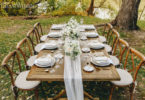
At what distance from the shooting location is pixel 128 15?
7176mm

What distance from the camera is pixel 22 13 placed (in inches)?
523

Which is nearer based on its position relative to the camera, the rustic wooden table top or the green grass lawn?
the rustic wooden table top

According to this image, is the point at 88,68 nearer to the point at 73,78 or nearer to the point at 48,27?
the point at 73,78

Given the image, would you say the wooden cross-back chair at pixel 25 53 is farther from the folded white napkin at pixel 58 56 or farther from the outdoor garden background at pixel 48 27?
the folded white napkin at pixel 58 56

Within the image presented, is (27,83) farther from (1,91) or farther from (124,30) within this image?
(124,30)

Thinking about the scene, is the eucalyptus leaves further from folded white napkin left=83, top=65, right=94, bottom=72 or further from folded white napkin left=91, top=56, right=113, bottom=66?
folded white napkin left=91, top=56, right=113, bottom=66

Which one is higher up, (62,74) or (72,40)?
(72,40)

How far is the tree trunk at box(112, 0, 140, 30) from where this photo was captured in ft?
23.1

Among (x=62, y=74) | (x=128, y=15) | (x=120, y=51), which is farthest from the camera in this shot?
(x=128, y=15)

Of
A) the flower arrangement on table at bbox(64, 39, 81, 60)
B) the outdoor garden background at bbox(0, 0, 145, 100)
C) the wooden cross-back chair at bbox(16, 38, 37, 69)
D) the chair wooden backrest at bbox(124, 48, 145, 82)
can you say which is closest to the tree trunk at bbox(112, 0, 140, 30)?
the outdoor garden background at bbox(0, 0, 145, 100)

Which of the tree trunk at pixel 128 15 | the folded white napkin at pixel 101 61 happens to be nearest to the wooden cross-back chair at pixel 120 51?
the folded white napkin at pixel 101 61

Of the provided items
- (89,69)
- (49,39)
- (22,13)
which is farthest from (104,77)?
(22,13)

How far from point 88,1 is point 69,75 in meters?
14.0

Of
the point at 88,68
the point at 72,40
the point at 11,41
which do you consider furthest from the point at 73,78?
the point at 11,41
